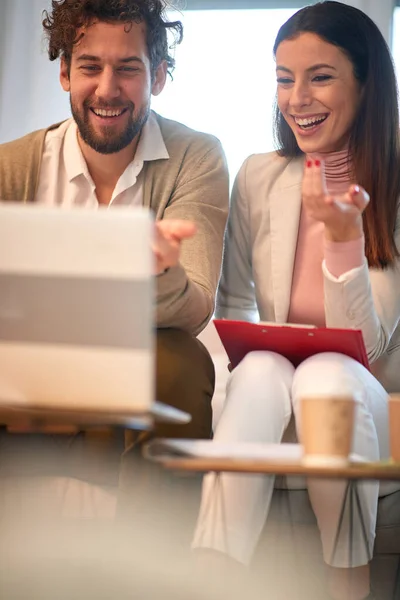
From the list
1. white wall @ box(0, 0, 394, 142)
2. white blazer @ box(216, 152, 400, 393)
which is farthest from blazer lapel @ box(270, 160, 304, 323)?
white wall @ box(0, 0, 394, 142)

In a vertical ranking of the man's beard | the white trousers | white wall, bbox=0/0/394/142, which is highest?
white wall, bbox=0/0/394/142

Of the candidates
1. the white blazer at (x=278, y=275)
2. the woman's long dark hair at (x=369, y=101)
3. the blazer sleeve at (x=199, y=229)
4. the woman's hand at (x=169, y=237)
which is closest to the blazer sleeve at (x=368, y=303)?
the white blazer at (x=278, y=275)

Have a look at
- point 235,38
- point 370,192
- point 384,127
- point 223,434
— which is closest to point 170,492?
point 223,434

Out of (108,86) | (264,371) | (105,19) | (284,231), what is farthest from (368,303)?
(105,19)

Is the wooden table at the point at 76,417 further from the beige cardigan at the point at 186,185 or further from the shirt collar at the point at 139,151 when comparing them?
the shirt collar at the point at 139,151

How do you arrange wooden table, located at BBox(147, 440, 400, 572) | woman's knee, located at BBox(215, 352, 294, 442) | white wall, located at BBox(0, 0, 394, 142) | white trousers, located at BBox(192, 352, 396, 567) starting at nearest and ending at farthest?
wooden table, located at BBox(147, 440, 400, 572) → white trousers, located at BBox(192, 352, 396, 567) → woman's knee, located at BBox(215, 352, 294, 442) → white wall, located at BBox(0, 0, 394, 142)

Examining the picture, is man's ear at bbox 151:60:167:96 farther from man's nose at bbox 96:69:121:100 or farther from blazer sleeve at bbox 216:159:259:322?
blazer sleeve at bbox 216:159:259:322

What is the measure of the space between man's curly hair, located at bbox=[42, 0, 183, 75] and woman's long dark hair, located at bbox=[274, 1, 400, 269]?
29 centimetres

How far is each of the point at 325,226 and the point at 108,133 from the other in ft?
2.01

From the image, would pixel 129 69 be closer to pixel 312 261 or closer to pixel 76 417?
pixel 312 261

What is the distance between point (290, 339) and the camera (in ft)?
5.64

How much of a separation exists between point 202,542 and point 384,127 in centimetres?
110

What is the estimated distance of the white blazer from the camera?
180 centimetres

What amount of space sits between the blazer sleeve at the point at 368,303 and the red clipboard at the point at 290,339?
0.28 feet
